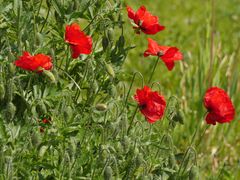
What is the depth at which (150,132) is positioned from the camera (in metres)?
2.73

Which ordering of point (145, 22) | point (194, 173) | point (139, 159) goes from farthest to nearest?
point (145, 22), point (194, 173), point (139, 159)

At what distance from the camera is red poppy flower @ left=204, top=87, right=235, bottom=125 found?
276 centimetres

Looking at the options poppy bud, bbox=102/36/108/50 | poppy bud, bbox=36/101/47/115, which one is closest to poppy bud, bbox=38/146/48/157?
poppy bud, bbox=36/101/47/115

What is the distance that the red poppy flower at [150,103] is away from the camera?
8.63 feet

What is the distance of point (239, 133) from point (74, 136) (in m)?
2.06

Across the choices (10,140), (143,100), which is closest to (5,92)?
(10,140)

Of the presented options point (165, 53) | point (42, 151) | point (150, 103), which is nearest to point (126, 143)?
point (150, 103)

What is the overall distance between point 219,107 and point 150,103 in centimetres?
32

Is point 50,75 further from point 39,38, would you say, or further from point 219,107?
point 219,107

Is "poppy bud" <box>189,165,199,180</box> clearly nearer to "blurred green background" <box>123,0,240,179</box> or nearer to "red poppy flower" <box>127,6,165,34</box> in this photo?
"blurred green background" <box>123,0,240,179</box>

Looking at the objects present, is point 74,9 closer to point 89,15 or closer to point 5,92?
point 89,15

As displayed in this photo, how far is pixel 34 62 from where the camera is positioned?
2.35 m

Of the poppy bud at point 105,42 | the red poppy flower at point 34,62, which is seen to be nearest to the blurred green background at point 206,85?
the poppy bud at point 105,42

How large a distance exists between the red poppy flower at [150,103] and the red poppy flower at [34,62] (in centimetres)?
41
